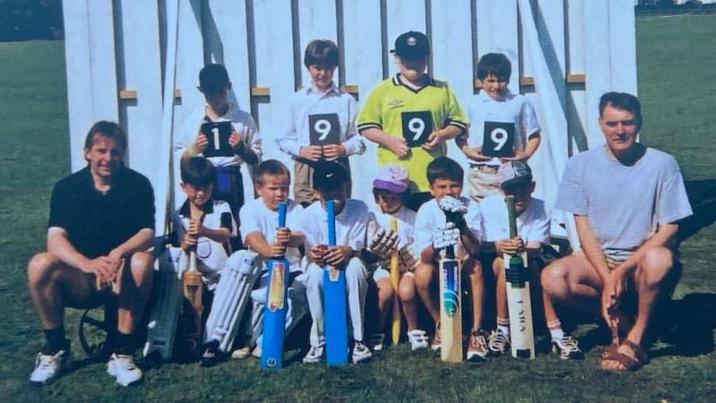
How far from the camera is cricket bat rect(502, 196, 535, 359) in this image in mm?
5352

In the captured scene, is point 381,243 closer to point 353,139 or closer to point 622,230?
point 353,139

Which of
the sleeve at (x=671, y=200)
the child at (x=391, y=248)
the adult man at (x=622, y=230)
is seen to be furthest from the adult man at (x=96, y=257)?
the sleeve at (x=671, y=200)

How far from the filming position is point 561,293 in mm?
5418

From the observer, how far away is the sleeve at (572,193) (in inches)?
215

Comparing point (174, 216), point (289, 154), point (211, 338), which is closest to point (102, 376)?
point (211, 338)

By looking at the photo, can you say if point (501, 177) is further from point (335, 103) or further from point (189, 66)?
point (189, 66)

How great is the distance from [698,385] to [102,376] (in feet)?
10.1

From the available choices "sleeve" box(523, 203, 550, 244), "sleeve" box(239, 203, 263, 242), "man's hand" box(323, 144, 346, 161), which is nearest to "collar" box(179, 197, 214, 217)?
"sleeve" box(239, 203, 263, 242)

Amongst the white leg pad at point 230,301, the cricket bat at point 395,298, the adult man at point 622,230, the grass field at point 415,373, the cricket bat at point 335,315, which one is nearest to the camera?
the grass field at point 415,373

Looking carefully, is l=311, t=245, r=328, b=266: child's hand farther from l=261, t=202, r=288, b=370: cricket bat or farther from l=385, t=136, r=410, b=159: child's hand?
l=385, t=136, r=410, b=159: child's hand

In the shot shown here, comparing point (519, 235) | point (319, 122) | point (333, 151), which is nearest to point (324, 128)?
point (319, 122)

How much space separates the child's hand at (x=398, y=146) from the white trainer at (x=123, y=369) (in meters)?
1.89

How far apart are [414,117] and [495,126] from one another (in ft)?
1.57

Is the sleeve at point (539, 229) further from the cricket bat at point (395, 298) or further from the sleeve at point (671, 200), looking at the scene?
the cricket bat at point (395, 298)
